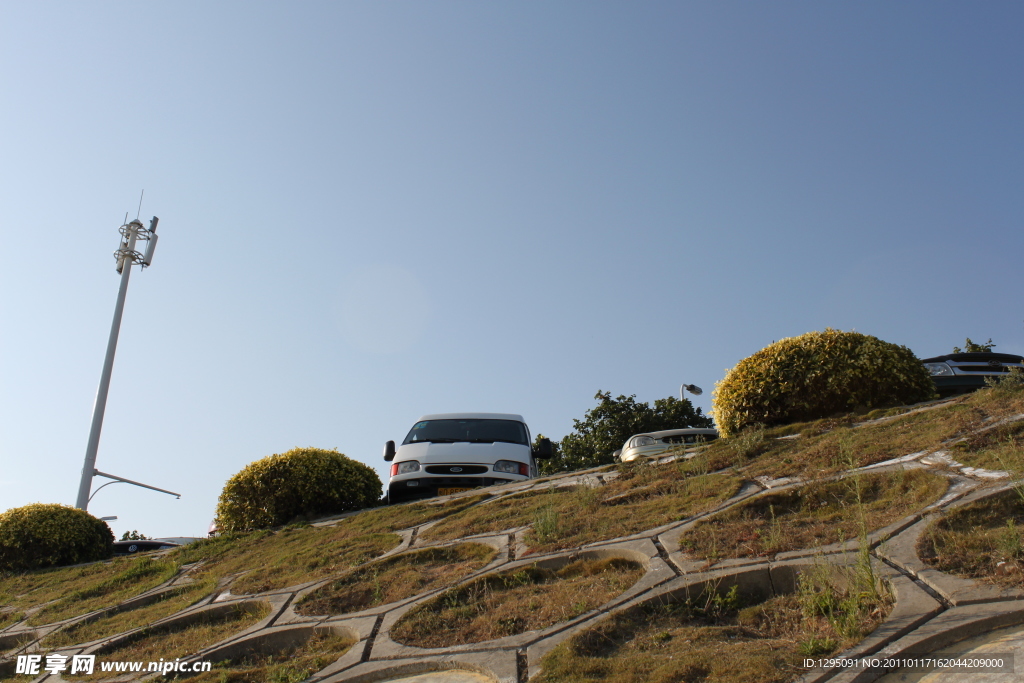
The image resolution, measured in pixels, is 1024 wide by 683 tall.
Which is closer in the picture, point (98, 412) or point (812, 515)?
point (812, 515)

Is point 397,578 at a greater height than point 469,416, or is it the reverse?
point 469,416

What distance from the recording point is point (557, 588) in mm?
3721

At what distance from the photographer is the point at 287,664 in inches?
138

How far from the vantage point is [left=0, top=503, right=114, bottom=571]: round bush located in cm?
891

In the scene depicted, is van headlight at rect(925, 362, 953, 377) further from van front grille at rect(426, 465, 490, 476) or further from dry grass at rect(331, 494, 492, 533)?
dry grass at rect(331, 494, 492, 533)

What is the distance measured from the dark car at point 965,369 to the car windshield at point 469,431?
6.16 meters

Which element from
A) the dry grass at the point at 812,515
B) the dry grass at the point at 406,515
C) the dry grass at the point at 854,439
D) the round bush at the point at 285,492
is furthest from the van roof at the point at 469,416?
the dry grass at the point at 812,515

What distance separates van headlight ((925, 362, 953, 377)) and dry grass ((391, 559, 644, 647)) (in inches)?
319

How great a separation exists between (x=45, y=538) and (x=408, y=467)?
15.6 feet

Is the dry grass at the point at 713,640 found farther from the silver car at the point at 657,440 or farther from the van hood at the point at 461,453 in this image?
the van hood at the point at 461,453

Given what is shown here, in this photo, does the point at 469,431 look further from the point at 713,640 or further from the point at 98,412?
the point at 98,412

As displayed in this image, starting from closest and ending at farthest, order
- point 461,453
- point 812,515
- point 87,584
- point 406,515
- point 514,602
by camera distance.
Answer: point 514,602
point 812,515
point 87,584
point 406,515
point 461,453

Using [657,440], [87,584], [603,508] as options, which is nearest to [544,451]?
[657,440]

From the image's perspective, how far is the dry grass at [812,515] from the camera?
356 centimetres
